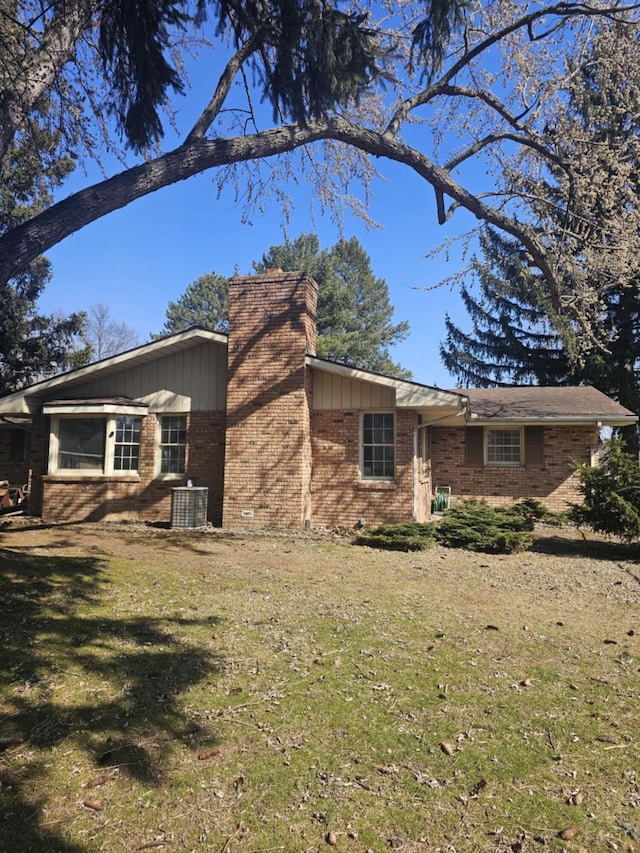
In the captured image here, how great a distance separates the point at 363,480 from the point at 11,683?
363 inches

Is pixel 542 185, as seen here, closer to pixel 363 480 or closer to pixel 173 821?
pixel 363 480

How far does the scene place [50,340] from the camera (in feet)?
77.2

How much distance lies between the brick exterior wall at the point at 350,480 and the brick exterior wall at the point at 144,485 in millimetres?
2335

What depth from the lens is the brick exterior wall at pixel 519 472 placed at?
619 inches

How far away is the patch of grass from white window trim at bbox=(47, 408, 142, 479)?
23.9ft

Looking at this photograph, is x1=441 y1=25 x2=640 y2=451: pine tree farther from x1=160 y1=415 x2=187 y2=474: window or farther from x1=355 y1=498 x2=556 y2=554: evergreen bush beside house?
x1=160 y1=415 x2=187 y2=474: window

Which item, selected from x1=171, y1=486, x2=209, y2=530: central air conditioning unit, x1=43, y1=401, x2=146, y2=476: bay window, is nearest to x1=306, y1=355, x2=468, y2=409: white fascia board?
x1=171, y1=486, x2=209, y2=530: central air conditioning unit

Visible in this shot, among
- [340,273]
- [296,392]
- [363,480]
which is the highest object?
[340,273]

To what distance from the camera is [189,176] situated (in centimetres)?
721

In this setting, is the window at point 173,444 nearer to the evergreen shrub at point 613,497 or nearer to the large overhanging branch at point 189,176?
the large overhanging branch at point 189,176

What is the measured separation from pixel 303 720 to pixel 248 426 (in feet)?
29.9

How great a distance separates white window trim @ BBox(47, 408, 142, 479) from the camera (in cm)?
1334

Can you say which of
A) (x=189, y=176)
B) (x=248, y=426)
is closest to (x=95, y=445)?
(x=248, y=426)

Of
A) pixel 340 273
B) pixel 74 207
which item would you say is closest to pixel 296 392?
pixel 74 207
